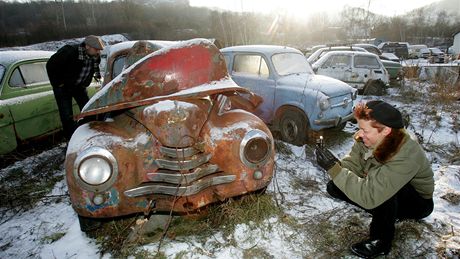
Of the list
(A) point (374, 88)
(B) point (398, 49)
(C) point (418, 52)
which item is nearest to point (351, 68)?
(A) point (374, 88)

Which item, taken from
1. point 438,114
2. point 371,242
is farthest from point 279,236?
point 438,114

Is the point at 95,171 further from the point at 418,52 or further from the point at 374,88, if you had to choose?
the point at 418,52

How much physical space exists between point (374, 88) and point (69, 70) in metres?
9.20

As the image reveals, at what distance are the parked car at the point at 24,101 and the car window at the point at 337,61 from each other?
8.04m

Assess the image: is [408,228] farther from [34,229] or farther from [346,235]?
[34,229]

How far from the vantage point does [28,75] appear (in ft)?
16.0

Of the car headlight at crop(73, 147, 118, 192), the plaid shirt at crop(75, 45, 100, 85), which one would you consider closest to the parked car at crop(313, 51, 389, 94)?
the plaid shirt at crop(75, 45, 100, 85)

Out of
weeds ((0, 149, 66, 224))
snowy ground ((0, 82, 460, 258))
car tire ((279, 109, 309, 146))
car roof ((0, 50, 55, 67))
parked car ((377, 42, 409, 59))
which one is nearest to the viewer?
snowy ground ((0, 82, 460, 258))

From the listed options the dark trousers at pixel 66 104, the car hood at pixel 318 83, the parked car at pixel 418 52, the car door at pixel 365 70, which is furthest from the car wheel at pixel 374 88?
the parked car at pixel 418 52

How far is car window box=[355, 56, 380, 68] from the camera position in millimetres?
9711

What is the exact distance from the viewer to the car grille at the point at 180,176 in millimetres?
2389

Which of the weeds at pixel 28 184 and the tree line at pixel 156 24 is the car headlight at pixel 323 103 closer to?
the weeds at pixel 28 184

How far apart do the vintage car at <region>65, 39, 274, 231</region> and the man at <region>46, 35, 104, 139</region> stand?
216 cm

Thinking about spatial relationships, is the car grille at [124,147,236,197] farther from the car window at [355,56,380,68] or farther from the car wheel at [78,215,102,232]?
the car window at [355,56,380,68]
